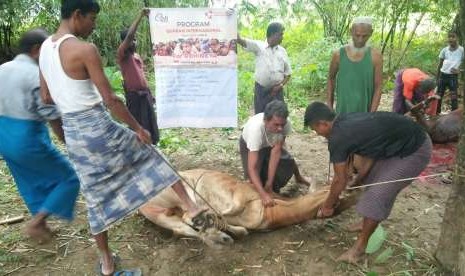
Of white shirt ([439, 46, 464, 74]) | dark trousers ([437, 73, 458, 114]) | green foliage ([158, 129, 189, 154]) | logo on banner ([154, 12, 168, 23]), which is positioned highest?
logo on banner ([154, 12, 168, 23])

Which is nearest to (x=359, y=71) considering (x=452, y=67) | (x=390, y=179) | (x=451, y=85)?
(x=390, y=179)

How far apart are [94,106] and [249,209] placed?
1.67 m

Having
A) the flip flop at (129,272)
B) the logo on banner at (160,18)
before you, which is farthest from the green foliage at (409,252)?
the logo on banner at (160,18)

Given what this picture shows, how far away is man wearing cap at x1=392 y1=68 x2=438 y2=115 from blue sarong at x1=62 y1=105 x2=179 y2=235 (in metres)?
3.56

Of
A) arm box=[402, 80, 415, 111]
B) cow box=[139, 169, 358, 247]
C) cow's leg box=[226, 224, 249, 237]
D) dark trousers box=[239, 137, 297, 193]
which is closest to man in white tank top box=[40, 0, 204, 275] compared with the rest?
cow box=[139, 169, 358, 247]

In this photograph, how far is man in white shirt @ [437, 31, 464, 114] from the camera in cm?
769

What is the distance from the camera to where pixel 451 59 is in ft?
25.3

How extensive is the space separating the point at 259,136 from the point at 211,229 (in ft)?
3.49

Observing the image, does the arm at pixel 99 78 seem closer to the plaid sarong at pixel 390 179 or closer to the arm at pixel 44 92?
the arm at pixel 44 92

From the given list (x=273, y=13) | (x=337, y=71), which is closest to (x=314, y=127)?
(x=337, y=71)

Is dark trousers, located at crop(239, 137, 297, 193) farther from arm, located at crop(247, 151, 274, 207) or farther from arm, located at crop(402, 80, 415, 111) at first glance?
arm, located at crop(402, 80, 415, 111)

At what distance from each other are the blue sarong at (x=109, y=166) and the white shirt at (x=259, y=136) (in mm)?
1046

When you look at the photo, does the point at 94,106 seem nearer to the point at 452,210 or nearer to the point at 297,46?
the point at 452,210

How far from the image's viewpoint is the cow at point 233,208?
3.66m
